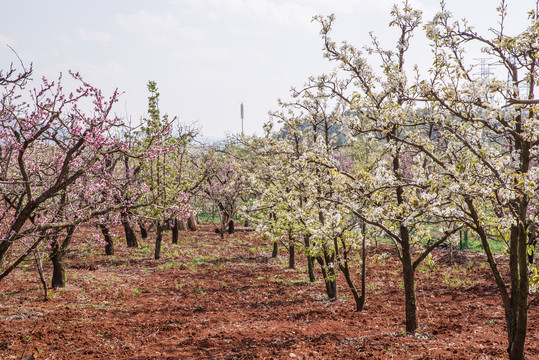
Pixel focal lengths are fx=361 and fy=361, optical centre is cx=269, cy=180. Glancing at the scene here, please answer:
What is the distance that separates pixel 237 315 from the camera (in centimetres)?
1175

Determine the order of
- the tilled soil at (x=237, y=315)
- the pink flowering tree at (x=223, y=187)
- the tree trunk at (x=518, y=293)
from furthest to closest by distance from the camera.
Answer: the pink flowering tree at (x=223, y=187) < the tilled soil at (x=237, y=315) < the tree trunk at (x=518, y=293)

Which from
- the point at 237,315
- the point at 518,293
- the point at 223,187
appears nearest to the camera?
the point at 518,293

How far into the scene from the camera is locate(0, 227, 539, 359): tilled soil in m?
7.89

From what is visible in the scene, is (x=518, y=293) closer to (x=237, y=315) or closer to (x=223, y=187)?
(x=237, y=315)

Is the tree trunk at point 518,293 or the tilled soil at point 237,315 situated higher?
the tree trunk at point 518,293

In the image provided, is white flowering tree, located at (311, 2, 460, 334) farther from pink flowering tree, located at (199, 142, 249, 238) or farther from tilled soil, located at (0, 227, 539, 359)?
pink flowering tree, located at (199, 142, 249, 238)

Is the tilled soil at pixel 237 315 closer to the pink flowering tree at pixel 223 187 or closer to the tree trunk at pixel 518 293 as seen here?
the tree trunk at pixel 518 293

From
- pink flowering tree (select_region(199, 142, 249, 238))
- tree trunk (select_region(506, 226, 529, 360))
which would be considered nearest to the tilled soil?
tree trunk (select_region(506, 226, 529, 360))

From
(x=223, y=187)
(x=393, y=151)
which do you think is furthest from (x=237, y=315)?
(x=223, y=187)

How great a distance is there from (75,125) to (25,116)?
89cm

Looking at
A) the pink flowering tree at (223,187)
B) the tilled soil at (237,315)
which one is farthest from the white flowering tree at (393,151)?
the pink flowering tree at (223,187)

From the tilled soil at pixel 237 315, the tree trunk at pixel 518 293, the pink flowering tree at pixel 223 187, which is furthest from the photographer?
the pink flowering tree at pixel 223 187

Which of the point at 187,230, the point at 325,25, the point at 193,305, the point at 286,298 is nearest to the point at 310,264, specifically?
the point at 286,298

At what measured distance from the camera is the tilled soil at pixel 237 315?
789 cm
